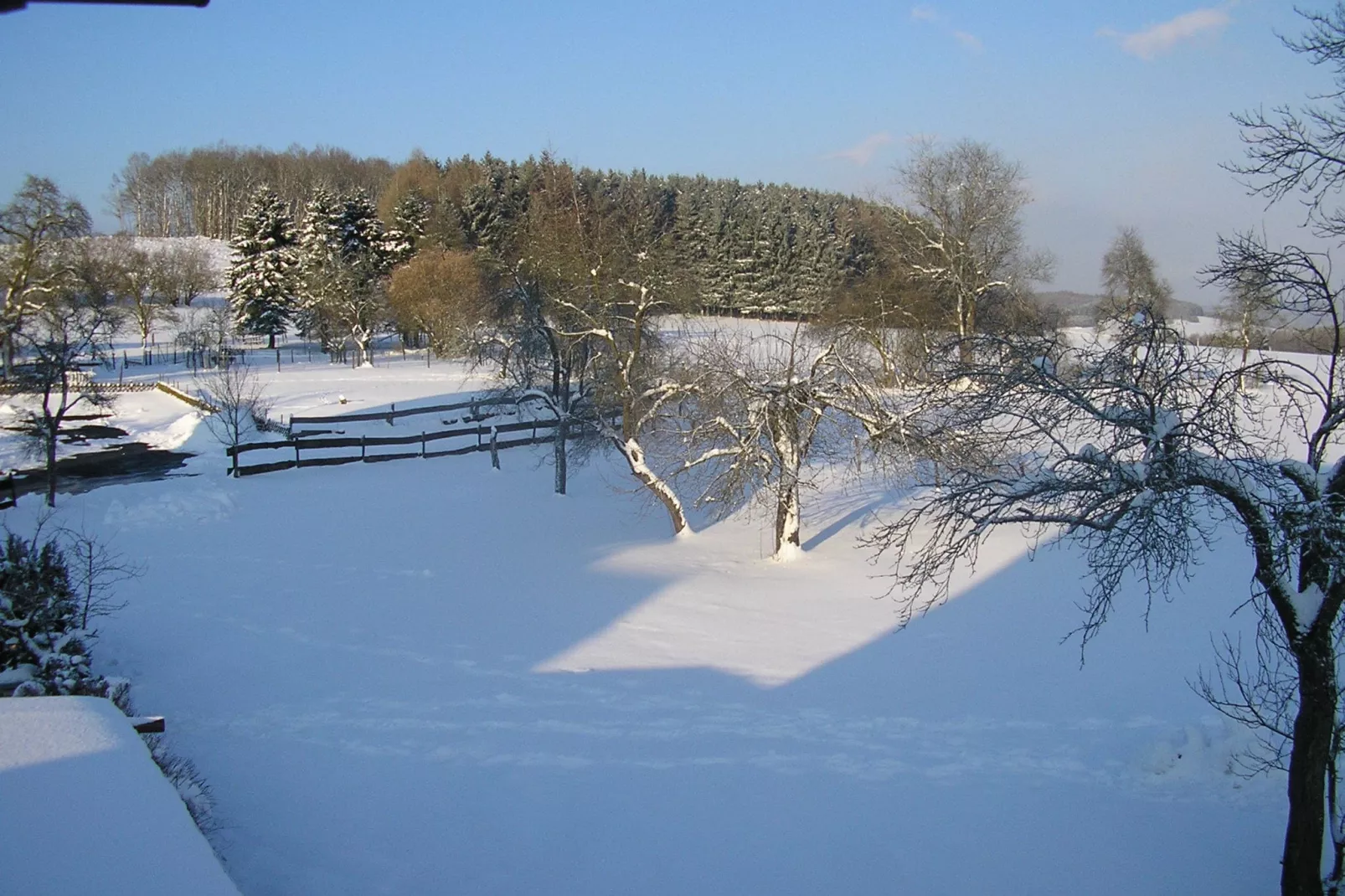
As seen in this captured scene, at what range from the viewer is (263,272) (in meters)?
50.8

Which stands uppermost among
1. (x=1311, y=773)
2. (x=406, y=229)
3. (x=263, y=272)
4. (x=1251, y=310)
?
(x=406, y=229)

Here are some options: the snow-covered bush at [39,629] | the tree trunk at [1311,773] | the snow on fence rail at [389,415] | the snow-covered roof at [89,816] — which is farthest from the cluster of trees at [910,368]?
the snow-covered bush at [39,629]

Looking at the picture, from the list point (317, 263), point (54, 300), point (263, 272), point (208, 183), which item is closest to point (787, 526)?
point (54, 300)

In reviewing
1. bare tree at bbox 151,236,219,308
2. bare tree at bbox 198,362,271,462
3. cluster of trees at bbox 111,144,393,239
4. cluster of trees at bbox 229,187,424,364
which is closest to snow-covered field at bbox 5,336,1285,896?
bare tree at bbox 198,362,271,462

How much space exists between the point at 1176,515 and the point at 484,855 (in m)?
5.74

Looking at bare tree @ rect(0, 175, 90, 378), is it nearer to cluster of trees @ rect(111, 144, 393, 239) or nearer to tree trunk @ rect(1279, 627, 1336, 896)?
tree trunk @ rect(1279, 627, 1336, 896)

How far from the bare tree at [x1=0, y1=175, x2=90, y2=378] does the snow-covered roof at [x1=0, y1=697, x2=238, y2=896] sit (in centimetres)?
3322

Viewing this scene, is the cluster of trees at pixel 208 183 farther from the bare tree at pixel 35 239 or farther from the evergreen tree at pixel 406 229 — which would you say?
the bare tree at pixel 35 239

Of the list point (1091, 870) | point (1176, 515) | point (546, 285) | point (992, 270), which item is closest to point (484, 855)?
point (1091, 870)

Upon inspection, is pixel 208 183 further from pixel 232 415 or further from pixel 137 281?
pixel 232 415

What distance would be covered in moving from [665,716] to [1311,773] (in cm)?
607

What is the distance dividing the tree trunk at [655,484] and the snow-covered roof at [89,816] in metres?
14.2

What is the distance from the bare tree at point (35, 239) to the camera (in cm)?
3338

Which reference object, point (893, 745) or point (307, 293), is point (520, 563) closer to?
point (893, 745)
